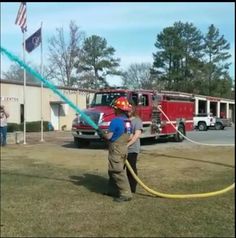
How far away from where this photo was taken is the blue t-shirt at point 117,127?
318 inches

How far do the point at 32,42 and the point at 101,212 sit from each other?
1669 centimetres

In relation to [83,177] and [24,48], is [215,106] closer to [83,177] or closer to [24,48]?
[24,48]

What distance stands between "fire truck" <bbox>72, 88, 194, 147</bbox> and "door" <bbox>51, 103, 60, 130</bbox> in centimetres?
2045

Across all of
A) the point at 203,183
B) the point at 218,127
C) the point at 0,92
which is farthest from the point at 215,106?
the point at 203,183

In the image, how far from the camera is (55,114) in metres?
42.8

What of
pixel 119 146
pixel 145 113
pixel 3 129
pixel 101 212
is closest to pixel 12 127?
pixel 3 129

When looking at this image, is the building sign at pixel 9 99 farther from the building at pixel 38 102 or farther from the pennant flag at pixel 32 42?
the pennant flag at pixel 32 42

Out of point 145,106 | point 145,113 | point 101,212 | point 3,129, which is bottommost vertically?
point 101,212

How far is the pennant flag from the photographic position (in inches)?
900

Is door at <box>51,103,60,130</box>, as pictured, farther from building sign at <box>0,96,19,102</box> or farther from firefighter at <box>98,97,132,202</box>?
firefighter at <box>98,97,132,202</box>

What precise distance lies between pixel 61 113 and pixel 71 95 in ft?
8.41

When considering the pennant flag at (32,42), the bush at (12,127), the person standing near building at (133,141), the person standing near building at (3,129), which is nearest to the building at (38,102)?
the bush at (12,127)

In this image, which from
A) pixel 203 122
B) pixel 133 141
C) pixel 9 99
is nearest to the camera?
pixel 133 141

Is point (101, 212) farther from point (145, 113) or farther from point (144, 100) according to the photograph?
point (144, 100)
